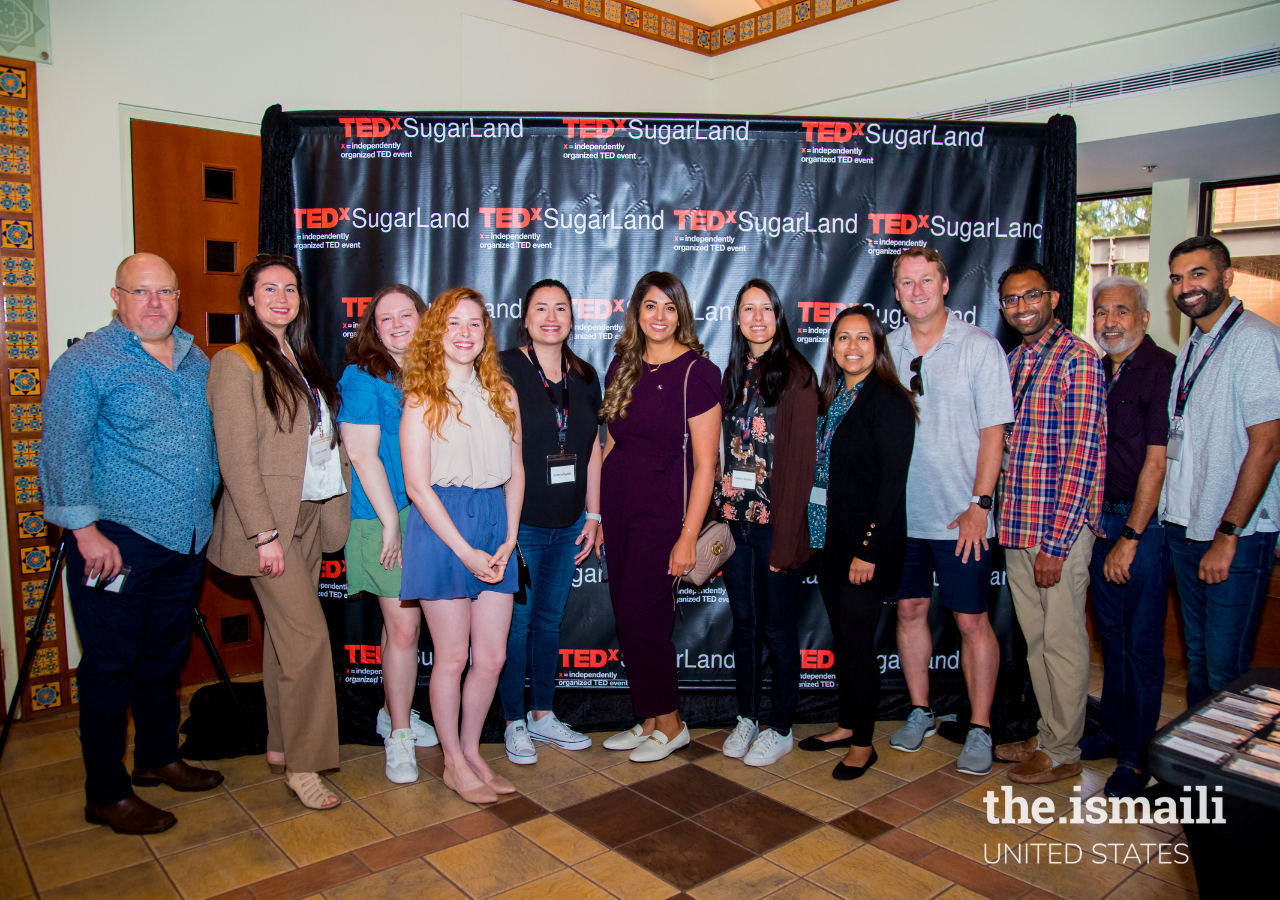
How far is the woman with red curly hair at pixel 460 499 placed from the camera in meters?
2.65

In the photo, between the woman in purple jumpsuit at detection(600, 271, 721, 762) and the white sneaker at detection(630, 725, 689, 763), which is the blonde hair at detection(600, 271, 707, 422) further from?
the white sneaker at detection(630, 725, 689, 763)

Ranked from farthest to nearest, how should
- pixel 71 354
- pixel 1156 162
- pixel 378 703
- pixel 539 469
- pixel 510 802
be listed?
1. pixel 1156 162
2. pixel 378 703
3. pixel 539 469
4. pixel 510 802
5. pixel 71 354

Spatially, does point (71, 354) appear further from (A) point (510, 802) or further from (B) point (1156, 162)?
(B) point (1156, 162)

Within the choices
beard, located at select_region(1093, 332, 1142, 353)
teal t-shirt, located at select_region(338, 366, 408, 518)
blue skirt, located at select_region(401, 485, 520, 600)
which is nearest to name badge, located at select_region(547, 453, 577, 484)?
blue skirt, located at select_region(401, 485, 520, 600)

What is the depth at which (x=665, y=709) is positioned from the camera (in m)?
3.15

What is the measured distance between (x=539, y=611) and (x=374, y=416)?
1.02 metres

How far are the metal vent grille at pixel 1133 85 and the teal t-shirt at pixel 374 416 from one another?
407 centimetres

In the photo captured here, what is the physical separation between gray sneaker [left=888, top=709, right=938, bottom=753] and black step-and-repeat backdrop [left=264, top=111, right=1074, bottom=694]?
0.75 feet

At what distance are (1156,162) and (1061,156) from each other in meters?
2.20

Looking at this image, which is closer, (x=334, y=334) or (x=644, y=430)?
(x=644, y=430)

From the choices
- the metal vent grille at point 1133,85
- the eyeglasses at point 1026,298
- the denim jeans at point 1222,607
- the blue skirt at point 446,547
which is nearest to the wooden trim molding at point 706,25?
the metal vent grille at point 1133,85

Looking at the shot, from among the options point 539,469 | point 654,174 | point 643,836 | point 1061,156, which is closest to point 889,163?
point 1061,156

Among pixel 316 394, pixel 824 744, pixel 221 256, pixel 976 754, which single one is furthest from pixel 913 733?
pixel 221 256

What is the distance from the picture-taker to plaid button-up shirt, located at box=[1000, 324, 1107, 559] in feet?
9.40
